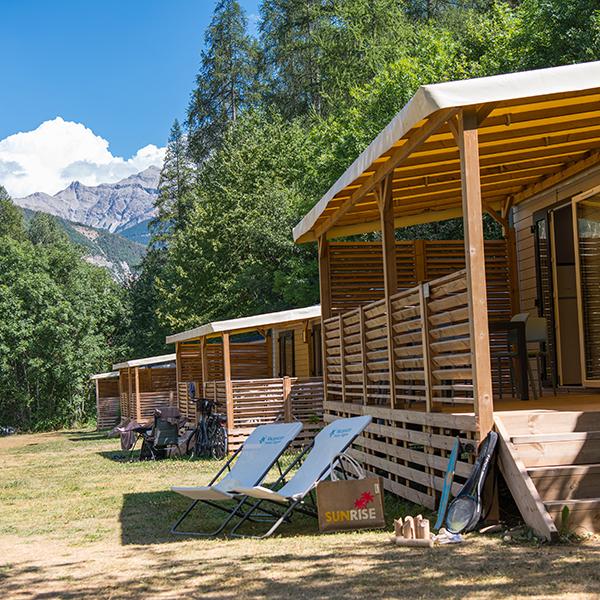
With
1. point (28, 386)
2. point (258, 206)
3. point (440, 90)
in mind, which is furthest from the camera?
point (28, 386)

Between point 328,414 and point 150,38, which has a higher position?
point 150,38

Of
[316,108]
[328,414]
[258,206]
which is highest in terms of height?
[316,108]

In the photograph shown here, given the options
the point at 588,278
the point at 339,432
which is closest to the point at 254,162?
the point at 588,278

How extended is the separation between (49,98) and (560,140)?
327 feet

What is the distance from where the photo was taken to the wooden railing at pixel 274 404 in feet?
52.9

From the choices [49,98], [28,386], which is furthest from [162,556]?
[49,98]

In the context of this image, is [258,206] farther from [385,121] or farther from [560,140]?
[560,140]

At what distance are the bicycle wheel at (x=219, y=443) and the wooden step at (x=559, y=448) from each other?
10.2 meters

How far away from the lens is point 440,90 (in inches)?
235

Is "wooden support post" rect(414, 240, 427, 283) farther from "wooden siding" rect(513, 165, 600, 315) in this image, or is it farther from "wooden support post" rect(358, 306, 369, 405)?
"wooden support post" rect(358, 306, 369, 405)

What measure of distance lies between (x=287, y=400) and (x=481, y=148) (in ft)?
29.9

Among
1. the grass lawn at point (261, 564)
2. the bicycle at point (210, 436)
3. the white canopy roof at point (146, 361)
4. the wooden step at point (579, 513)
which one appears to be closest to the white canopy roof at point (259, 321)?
the bicycle at point (210, 436)

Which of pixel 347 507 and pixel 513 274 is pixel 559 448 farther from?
pixel 513 274

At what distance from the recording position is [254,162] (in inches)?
1281
